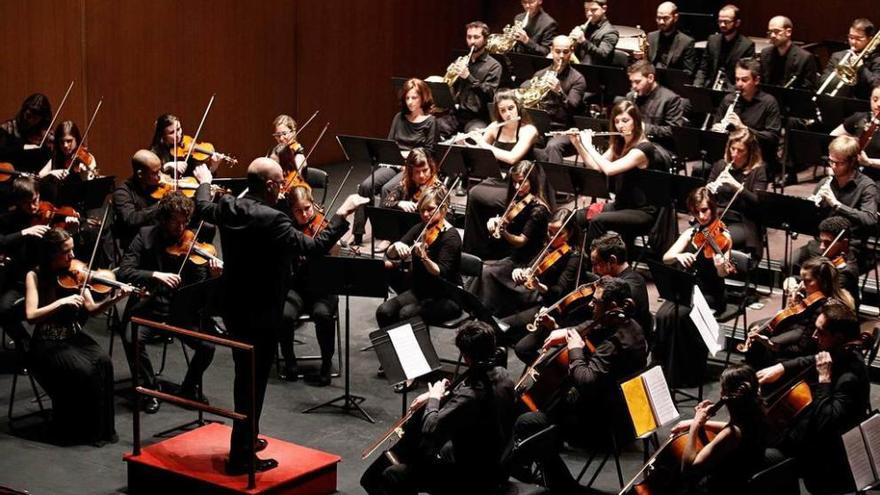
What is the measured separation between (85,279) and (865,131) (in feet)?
17.7

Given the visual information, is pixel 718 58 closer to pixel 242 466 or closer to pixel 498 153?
pixel 498 153

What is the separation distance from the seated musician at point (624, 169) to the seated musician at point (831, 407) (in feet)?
8.79

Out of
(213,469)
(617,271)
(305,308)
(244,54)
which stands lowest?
(213,469)

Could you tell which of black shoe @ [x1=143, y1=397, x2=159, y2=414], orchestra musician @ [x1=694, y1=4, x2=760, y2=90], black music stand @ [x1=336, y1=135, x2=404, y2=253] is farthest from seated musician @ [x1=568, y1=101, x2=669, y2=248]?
black shoe @ [x1=143, y1=397, x2=159, y2=414]

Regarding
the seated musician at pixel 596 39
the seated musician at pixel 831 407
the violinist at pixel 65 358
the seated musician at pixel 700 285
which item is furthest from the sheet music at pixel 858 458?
the seated musician at pixel 596 39

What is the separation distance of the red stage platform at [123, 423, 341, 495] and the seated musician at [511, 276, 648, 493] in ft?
3.36

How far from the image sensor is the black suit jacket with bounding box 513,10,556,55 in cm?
1231

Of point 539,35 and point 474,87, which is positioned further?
point 539,35

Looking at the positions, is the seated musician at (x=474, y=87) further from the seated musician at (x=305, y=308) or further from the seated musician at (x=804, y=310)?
the seated musician at (x=804, y=310)

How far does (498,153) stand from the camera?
32.5 ft

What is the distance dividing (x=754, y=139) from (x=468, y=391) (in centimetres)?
405

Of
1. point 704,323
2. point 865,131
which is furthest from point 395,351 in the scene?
point 865,131

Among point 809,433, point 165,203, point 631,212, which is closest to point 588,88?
point 631,212

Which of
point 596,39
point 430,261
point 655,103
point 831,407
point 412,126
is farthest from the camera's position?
point 596,39
